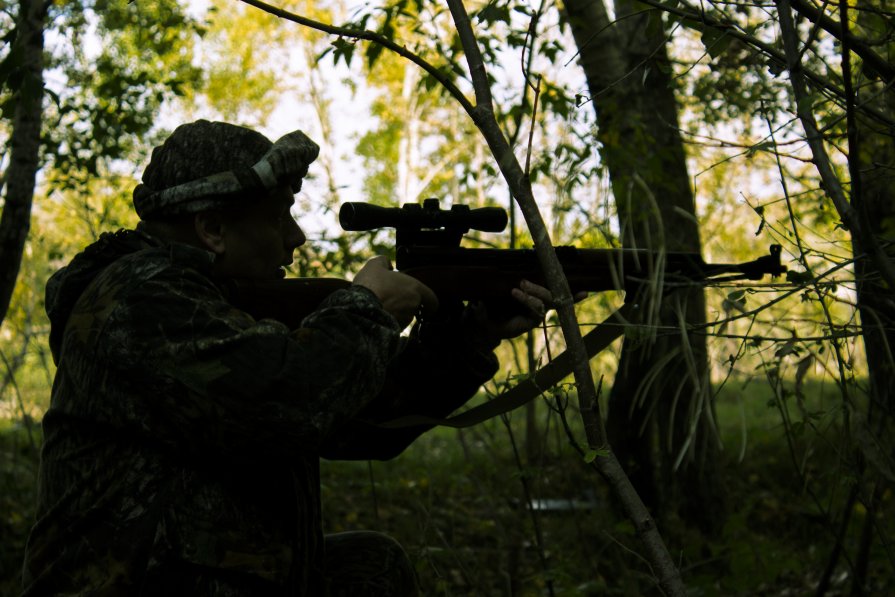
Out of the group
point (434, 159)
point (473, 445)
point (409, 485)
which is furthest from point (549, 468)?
point (434, 159)

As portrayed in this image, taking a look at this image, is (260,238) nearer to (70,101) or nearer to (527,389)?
(527,389)

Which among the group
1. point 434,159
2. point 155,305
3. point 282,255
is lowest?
point 155,305

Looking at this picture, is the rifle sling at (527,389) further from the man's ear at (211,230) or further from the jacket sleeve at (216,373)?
the man's ear at (211,230)

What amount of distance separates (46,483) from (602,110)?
4197 millimetres

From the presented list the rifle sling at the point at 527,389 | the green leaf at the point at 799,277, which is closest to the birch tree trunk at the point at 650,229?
the rifle sling at the point at 527,389

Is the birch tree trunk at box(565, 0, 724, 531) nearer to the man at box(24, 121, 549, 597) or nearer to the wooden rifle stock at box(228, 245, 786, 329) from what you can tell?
the wooden rifle stock at box(228, 245, 786, 329)

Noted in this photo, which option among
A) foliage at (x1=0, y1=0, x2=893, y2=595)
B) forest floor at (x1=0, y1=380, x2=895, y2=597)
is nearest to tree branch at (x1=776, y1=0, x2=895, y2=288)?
foliage at (x1=0, y1=0, x2=893, y2=595)

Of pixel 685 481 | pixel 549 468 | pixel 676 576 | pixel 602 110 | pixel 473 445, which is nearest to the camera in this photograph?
pixel 676 576

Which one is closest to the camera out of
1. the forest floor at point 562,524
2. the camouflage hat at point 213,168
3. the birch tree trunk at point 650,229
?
the camouflage hat at point 213,168

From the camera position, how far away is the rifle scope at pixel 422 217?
110 inches

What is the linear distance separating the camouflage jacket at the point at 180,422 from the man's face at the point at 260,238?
0.66 ft

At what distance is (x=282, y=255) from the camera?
111 inches

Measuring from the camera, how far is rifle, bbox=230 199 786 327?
276cm

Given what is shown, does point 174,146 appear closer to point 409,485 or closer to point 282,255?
point 282,255
